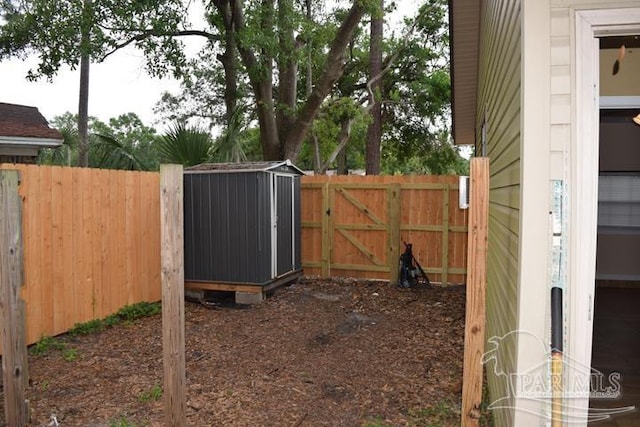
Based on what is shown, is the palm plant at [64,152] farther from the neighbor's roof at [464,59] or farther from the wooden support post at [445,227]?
the neighbor's roof at [464,59]

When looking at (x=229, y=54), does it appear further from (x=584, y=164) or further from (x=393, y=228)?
(x=584, y=164)

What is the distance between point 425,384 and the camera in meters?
4.18

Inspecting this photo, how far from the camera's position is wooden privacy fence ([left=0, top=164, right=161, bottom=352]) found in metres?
4.96

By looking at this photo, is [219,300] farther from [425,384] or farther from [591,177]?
[591,177]

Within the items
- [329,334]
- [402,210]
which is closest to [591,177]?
[329,334]

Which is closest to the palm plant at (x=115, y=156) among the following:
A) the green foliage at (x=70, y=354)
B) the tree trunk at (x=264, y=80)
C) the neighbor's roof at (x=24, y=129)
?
the neighbor's roof at (x=24, y=129)

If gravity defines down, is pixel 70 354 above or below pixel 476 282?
below

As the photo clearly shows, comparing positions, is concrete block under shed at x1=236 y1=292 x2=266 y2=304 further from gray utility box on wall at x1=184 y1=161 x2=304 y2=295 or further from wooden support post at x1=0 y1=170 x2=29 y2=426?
wooden support post at x1=0 y1=170 x2=29 y2=426

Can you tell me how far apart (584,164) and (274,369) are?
3.43 m

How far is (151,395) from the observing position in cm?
387

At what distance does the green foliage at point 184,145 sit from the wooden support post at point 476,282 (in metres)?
6.07

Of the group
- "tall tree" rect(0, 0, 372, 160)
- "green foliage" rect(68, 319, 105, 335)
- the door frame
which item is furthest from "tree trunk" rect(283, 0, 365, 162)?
the door frame

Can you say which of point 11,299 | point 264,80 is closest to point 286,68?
point 264,80

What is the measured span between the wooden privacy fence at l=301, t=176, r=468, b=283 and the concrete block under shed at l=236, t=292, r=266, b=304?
7.41 feet
